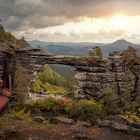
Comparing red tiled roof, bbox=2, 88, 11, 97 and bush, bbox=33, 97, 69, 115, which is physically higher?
red tiled roof, bbox=2, 88, 11, 97

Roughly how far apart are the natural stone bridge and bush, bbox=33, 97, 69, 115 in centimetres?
1069

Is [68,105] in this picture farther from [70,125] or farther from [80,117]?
[70,125]

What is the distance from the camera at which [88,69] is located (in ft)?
179

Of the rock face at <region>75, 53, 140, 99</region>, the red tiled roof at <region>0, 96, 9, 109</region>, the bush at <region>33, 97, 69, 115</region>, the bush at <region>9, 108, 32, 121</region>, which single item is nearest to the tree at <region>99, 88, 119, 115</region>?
the rock face at <region>75, 53, 140, 99</region>

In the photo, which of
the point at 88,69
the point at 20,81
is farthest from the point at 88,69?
the point at 20,81

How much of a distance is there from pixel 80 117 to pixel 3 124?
10674 millimetres

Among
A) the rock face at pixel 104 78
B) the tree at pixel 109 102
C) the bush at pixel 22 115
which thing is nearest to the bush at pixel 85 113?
the bush at pixel 22 115

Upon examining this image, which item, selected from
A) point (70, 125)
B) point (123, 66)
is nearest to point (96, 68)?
point (123, 66)

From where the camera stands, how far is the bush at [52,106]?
4228cm

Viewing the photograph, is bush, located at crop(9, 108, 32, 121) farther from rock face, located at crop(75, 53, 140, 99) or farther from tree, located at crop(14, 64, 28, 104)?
rock face, located at crop(75, 53, 140, 99)

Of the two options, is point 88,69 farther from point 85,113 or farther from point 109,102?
point 85,113

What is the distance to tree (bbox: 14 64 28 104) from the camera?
2005 inches

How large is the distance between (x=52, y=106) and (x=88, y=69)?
14.1 m

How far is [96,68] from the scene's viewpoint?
179ft
